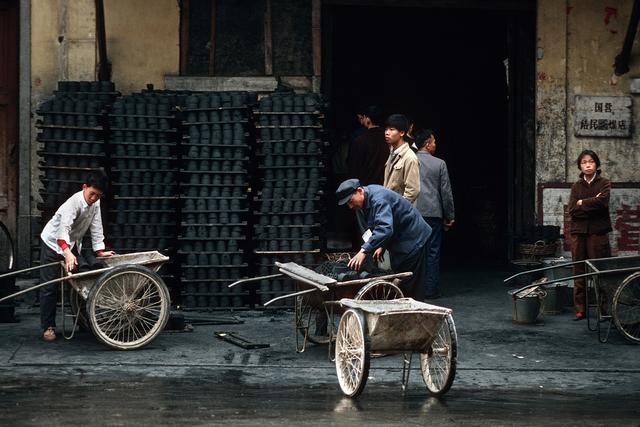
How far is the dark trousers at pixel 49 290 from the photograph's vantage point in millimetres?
12641

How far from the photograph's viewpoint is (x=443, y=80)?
23562 millimetres

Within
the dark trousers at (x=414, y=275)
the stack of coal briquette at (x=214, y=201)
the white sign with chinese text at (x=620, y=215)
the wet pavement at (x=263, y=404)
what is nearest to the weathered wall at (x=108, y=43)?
the stack of coal briquette at (x=214, y=201)

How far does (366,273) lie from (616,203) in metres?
6.38

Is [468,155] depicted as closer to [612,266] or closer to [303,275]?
[612,266]

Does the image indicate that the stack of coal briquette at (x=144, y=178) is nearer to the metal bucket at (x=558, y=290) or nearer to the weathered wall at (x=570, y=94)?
the metal bucket at (x=558, y=290)

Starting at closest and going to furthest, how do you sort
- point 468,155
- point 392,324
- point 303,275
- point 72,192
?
point 392,324 → point 303,275 → point 72,192 → point 468,155

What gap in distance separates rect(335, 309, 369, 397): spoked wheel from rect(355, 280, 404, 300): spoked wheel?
4.10 feet

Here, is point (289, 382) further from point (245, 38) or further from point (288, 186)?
point (245, 38)

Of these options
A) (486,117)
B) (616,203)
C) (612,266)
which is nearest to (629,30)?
(616,203)

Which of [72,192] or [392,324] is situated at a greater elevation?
[72,192]

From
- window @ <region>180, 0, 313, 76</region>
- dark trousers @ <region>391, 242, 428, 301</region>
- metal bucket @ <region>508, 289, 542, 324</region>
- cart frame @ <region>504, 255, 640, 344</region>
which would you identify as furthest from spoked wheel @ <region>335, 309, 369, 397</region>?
window @ <region>180, 0, 313, 76</region>

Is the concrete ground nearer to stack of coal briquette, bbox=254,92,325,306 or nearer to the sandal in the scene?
the sandal

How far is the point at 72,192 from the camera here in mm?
14836

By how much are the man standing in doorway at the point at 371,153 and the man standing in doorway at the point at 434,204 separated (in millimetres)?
512
